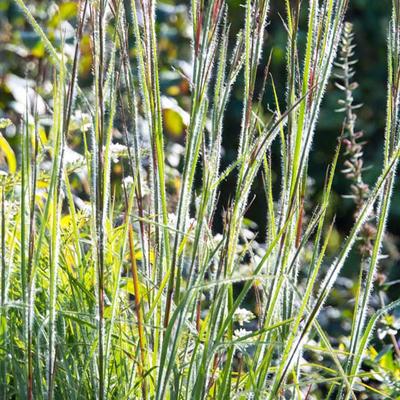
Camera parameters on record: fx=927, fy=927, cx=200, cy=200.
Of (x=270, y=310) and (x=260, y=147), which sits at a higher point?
(x=260, y=147)

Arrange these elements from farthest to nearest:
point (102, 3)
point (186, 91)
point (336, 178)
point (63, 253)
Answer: point (336, 178) → point (186, 91) → point (63, 253) → point (102, 3)

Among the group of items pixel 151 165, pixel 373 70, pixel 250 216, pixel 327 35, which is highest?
pixel 327 35

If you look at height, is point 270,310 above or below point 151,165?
below

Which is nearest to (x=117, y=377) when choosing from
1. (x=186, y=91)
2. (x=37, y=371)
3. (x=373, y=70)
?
(x=37, y=371)

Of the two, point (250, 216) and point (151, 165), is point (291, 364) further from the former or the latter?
point (250, 216)

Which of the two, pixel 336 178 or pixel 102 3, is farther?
pixel 336 178

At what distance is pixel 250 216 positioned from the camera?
520 cm

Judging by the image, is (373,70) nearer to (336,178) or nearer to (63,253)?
(336,178)

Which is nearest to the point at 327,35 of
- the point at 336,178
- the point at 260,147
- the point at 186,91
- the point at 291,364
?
the point at 260,147

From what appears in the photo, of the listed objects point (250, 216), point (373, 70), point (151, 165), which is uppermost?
point (151, 165)

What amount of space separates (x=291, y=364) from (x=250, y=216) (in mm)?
3944

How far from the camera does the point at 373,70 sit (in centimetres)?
517

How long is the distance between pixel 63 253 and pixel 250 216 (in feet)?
11.9

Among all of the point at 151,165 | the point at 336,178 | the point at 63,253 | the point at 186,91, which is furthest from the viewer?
the point at 336,178
